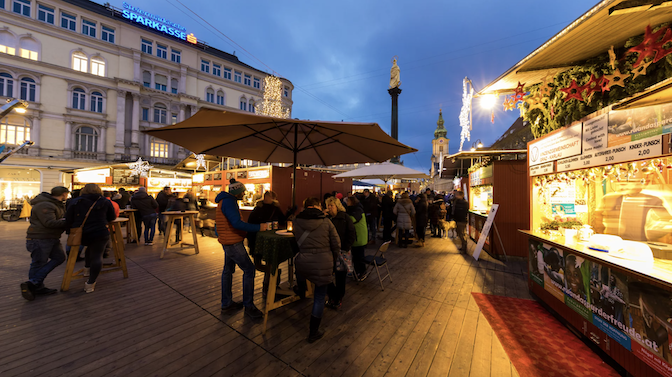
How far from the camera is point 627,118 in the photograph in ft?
8.63

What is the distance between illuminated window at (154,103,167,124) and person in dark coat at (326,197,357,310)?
3098 centimetres

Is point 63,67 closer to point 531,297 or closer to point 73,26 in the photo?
point 73,26

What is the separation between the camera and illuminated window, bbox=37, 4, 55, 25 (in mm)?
21433

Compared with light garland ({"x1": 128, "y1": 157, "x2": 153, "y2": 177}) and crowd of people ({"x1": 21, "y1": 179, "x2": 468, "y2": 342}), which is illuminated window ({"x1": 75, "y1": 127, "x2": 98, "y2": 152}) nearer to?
light garland ({"x1": 128, "y1": 157, "x2": 153, "y2": 177})

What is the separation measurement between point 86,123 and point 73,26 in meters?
9.21

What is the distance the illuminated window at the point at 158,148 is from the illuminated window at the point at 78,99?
595 cm

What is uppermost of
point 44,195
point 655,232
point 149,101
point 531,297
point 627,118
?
point 149,101

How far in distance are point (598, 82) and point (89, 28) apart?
121 ft

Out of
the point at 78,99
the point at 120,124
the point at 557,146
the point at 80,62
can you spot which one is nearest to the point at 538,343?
the point at 557,146

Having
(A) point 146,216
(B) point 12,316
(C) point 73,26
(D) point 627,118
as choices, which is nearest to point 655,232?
(D) point 627,118

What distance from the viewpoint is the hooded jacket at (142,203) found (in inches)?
291

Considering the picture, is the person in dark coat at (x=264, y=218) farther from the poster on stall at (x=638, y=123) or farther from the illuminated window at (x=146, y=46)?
the illuminated window at (x=146, y=46)

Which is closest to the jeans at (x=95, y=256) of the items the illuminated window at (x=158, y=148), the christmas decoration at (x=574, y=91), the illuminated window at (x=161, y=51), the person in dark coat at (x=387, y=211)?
the person in dark coat at (x=387, y=211)

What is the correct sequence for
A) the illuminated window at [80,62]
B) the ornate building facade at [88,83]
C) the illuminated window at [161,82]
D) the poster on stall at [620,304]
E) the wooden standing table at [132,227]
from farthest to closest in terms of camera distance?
the illuminated window at [161,82]
the illuminated window at [80,62]
the ornate building facade at [88,83]
the wooden standing table at [132,227]
the poster on stall at [620,304]
